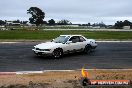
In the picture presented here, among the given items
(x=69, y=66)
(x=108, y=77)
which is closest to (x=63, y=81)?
(x=108, y=77)

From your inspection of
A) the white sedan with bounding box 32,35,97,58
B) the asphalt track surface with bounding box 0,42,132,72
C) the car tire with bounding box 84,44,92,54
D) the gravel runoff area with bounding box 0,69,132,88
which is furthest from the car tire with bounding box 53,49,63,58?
the gravel runoff area with bounding box 0,69,132,88

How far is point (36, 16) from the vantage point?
463 ft

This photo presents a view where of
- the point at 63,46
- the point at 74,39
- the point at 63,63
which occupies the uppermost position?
the point at 74,39

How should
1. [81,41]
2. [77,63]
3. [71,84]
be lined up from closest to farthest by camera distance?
[71,84], [77,63], [81,41]

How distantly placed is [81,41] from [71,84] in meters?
9.70

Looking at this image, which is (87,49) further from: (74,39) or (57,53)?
(57,53)

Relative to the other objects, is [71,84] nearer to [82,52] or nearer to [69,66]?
[69,66]

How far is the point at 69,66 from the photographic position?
15656 mm

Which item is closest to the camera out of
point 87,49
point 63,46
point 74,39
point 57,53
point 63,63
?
point 63,63

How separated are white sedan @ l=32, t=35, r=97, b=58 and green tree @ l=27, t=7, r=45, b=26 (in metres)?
121

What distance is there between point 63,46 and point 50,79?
23.5 feet

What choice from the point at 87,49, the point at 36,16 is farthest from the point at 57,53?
the point at 36,16

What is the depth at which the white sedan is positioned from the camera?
715 inches

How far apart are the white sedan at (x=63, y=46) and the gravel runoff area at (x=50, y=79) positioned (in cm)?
448
